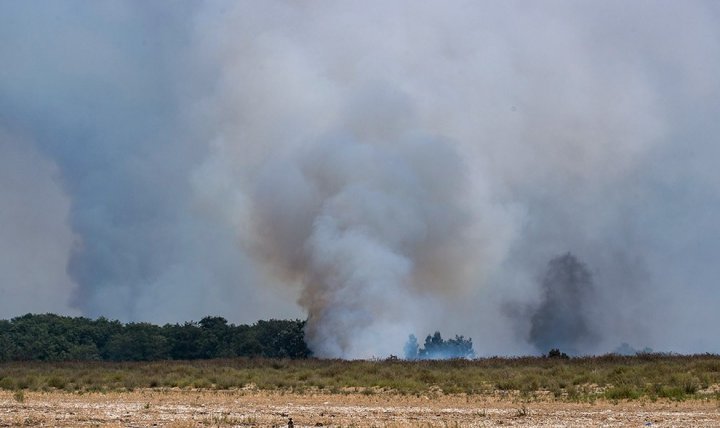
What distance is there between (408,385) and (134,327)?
102 meters

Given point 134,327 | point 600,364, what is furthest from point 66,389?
point 134,327

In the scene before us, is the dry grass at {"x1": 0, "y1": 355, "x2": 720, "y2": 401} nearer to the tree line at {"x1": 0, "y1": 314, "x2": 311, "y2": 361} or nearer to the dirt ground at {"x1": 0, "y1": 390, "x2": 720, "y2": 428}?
the dirt ground at {"x1": 0, "y1": 390, "x2": 720, "y2": 428}

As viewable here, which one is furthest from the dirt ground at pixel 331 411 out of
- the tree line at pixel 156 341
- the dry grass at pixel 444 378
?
the tree line at pixel 156 341

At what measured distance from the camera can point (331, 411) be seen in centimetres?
4212

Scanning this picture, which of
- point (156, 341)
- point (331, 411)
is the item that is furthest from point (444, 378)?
point (156, 341)

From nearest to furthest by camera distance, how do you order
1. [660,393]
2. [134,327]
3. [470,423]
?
[470,423] < [660,393] < [134,327]

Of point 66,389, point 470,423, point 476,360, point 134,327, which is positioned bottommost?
point 470,423

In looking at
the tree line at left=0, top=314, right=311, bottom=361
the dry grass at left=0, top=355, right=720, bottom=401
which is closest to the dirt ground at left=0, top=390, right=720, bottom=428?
the dry grass at left=0, top=355, right=720, bottom=401

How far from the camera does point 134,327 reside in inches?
6132

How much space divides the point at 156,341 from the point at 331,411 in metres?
101

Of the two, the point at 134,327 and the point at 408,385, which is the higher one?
the point at 134,327

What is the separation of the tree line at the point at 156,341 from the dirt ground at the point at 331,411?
7815 cm

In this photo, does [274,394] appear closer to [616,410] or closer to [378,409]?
[378,409]

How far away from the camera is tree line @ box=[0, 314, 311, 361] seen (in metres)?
135
